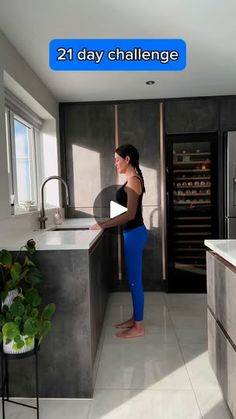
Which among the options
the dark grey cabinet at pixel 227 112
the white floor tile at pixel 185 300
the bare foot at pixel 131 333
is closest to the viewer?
the bare foot at pixel 131 333

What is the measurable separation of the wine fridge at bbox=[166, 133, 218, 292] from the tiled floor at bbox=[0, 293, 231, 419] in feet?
2.78

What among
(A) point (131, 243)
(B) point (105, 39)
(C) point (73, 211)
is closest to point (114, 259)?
(C) point (73, 211)

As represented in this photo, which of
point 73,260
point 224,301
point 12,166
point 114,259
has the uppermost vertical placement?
point 12,166

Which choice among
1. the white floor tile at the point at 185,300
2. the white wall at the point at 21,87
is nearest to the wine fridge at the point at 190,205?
the white floor tile at the point at 185,300

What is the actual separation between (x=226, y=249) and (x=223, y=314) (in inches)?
12.3

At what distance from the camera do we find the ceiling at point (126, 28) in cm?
183

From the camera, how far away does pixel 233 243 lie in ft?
5.73

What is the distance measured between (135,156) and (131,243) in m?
0.67

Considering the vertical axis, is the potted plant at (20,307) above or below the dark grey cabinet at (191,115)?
below

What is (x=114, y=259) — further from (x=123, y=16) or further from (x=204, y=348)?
(x=123, y=16)

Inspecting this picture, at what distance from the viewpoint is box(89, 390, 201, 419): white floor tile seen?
62.9 inches

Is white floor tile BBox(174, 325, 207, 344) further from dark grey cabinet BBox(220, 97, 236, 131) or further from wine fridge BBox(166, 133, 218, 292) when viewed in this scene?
dark grey cabinet BBox(220, 97, 236, 131)

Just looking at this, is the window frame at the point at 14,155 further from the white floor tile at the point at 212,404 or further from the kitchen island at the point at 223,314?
the white floor tile at the point at 212,404

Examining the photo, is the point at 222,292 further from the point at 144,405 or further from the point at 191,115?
the point at 191,115
